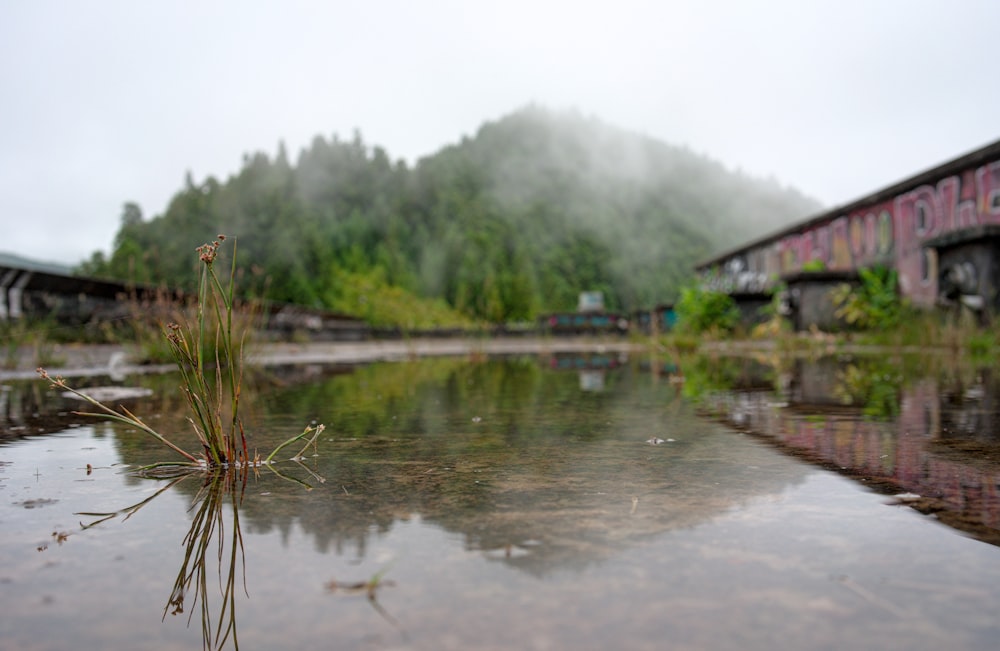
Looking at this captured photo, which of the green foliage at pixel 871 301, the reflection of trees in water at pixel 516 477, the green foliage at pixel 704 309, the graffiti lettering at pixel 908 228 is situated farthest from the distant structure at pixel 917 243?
the reflection of trees in water at pixel 516 477

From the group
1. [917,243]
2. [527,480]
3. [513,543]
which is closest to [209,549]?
[513,543]

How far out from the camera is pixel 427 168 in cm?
11631

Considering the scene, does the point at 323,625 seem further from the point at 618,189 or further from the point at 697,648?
the point at 618,189

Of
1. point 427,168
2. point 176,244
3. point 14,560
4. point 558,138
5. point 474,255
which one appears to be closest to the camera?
point 14,560

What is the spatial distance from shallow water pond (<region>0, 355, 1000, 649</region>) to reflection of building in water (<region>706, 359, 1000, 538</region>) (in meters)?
0.02

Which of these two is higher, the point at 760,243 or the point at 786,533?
the point at 760,243

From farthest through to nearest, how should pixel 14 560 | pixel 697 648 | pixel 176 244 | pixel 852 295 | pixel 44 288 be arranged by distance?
pixel 176 244
pixel 852 295
pixel 44 288
pixel 14 560
pixel 697 648

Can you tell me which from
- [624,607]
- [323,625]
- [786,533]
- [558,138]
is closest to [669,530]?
[786,533]

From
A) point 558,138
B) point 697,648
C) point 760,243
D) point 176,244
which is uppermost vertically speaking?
point 558,138

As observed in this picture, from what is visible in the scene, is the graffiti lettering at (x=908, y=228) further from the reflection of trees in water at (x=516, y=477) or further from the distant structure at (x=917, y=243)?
the reflection of trees in water at (x=516, y=477)

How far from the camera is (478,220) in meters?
99.9

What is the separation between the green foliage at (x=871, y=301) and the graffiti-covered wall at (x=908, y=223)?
63 cm

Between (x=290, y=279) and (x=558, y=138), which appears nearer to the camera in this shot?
(x=290, y=279)

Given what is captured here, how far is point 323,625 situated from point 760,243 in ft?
91.4
